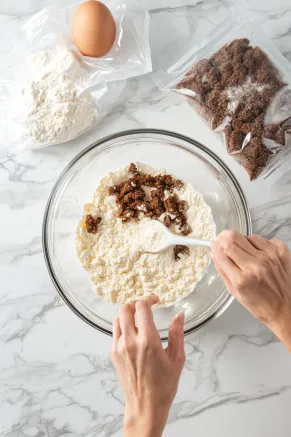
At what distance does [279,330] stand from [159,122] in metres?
0.80

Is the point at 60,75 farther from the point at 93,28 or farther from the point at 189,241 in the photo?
the point at 189,241

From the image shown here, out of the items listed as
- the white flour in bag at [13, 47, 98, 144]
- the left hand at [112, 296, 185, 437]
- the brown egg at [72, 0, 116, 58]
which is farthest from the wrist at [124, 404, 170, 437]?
the brown egg at [72, 0, 116, 58]

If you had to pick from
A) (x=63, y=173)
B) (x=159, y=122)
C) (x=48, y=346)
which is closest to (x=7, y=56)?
(x=63, y=173)

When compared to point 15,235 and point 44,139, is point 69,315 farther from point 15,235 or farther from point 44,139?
point 44,139

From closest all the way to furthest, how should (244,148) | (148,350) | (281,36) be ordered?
(148,350) → (244,148) → (281,36)

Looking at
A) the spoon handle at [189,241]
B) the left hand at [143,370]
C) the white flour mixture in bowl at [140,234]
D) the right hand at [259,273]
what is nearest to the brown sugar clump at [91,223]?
the white flour mixture in bowl at [140,234]

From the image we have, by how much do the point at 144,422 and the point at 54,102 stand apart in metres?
1.02

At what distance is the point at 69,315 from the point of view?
66.8 inches

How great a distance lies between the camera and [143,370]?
1269 mm

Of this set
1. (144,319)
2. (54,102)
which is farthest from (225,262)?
(54,102)

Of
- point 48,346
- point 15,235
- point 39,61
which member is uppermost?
point 39,61

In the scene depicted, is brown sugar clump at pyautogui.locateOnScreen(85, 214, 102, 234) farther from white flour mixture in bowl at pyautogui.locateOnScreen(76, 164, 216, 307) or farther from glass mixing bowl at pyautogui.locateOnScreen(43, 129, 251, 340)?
glass mixing bowl at pyautogui.locateOnScreen(43, 129, 251, 340)

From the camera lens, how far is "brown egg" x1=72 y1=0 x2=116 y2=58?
61.0 inches

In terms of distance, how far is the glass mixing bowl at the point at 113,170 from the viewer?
1625 mm
